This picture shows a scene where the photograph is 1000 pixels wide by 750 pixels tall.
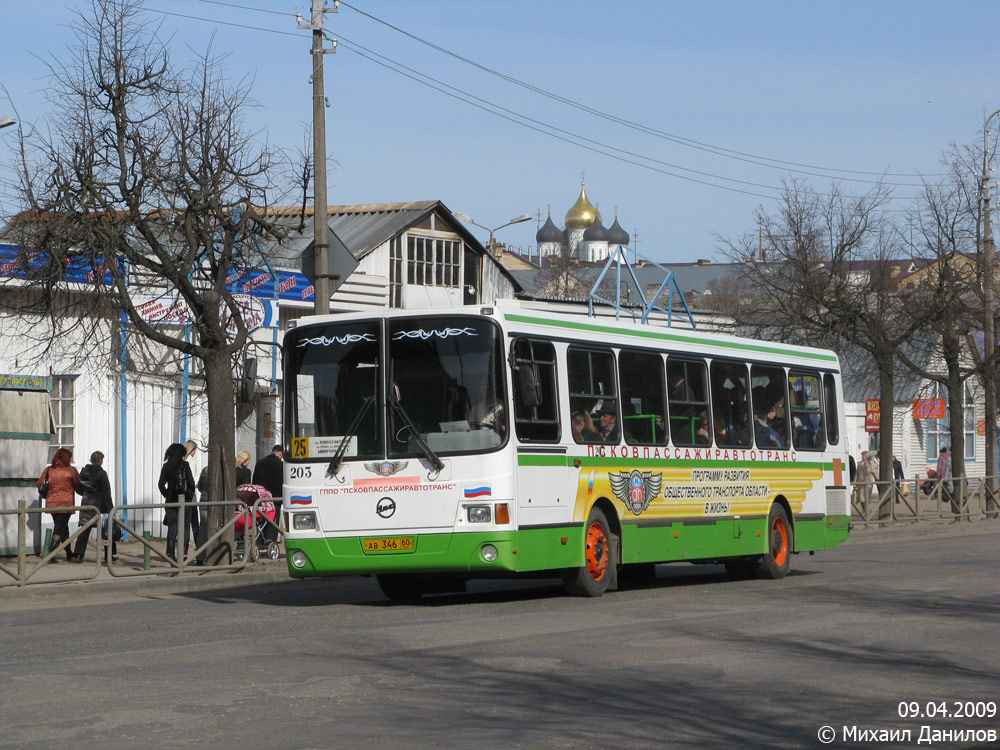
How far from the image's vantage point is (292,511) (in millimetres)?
15633

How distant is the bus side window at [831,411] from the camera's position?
21422 mm

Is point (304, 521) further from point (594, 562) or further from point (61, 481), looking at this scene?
point (61, 481)

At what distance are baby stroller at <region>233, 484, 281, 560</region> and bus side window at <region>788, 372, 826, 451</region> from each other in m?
7.28

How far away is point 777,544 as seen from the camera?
1984 cm

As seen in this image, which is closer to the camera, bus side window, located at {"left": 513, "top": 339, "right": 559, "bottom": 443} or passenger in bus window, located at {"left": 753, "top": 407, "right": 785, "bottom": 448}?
bus side window, located at {"left": 513, "top": 339, "right": 559, "bottom": 443}

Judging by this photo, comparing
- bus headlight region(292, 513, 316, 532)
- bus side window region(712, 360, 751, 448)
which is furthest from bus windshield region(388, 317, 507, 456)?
bus side window region(712, 360, 751, 448)

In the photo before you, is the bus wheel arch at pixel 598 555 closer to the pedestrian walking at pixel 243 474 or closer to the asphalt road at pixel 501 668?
the asphalt road at pixel 501 668

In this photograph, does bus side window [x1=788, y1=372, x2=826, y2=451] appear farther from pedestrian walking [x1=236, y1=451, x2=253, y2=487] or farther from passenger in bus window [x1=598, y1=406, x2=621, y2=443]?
pedestrian walking [x1=236, y1=451, x2=253, y2=487]

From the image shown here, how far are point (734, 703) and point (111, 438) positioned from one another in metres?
19.2

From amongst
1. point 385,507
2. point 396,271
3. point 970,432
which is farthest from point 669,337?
point 970,432

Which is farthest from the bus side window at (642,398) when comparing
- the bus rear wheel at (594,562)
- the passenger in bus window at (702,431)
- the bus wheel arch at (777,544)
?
the bus wheel arch at (777,544)

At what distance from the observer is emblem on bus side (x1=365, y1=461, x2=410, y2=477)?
14992 millimetres

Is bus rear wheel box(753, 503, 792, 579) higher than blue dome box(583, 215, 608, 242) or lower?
lower

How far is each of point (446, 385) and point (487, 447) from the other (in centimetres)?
75
